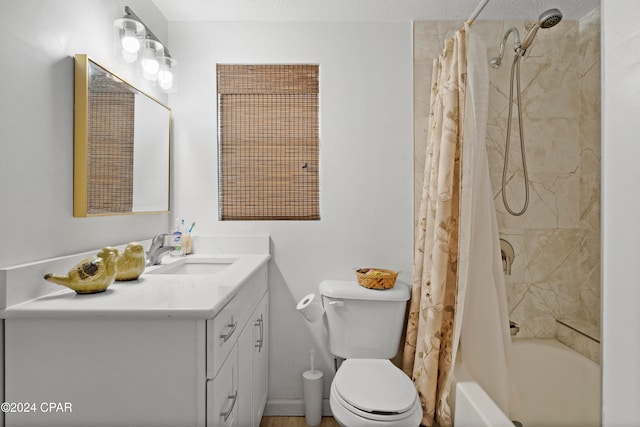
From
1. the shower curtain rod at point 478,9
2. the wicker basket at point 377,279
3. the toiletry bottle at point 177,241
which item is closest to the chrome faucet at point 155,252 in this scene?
the toiletry bottle at point 177,241

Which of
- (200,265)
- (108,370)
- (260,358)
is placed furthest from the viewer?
(200,265)

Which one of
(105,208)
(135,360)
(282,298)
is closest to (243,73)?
(105,208)

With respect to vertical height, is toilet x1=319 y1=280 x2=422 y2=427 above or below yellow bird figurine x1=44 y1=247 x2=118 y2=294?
below

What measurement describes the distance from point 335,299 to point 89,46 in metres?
1.61

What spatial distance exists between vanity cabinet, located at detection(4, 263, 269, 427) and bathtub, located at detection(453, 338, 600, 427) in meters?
1.01

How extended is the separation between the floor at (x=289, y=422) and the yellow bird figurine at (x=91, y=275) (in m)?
1.33

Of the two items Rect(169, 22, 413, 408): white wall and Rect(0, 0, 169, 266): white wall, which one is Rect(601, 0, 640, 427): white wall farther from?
Rect(169, 22, 413, 408): white wall

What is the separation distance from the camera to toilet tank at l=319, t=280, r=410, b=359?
187cm

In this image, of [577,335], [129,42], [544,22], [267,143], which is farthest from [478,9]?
[129,42]

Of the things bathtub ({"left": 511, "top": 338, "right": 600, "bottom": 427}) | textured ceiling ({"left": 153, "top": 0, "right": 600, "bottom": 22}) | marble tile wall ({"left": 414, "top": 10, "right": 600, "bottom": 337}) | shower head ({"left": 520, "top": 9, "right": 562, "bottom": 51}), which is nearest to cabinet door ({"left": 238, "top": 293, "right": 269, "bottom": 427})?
bathtub ({"left": 511, "top": 338, "right": 600, "bottom": 427})

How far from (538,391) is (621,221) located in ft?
5.69

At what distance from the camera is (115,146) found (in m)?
1.55

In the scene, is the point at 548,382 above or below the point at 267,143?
below

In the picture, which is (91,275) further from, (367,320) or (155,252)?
(367,320)
